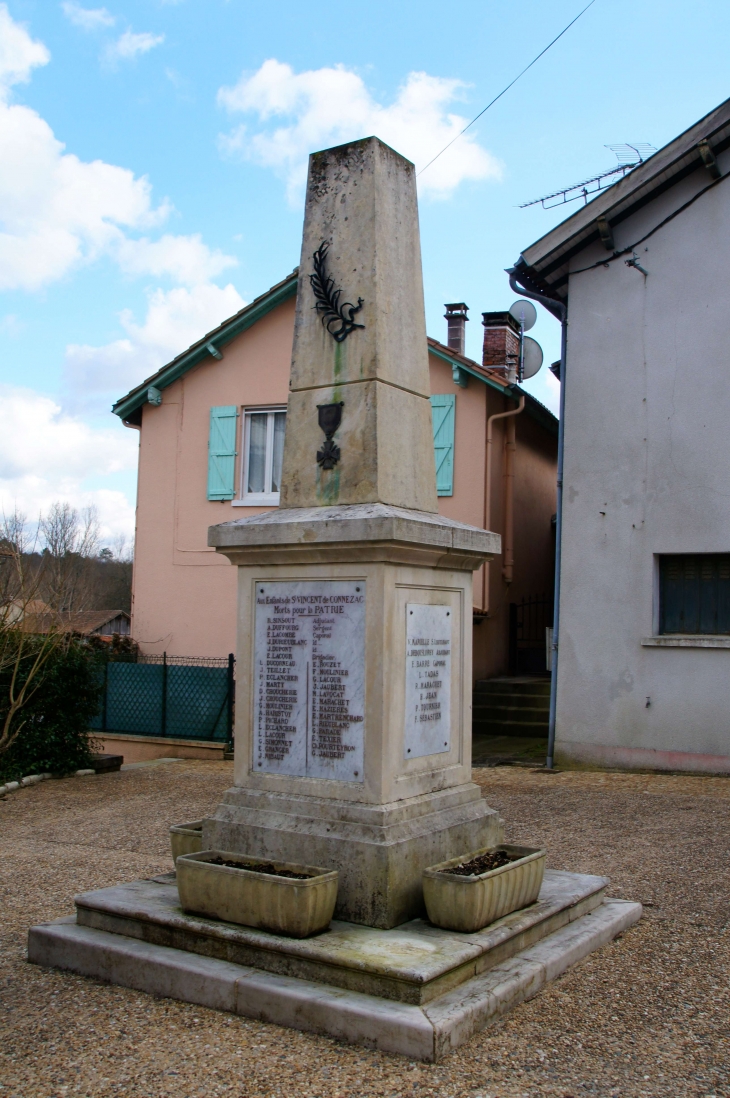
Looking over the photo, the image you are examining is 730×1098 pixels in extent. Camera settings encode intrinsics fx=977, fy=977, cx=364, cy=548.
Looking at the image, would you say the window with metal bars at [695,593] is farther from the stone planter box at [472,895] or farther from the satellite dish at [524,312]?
the stone planter box at [472,895]

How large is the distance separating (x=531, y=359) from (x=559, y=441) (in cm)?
343

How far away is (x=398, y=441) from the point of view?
5.04 metres

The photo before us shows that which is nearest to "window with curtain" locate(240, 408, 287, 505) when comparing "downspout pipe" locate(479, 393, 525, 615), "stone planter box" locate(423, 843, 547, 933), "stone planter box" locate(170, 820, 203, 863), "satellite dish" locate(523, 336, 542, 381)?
"downspout pipe" locate(479, 393, 525, 615)

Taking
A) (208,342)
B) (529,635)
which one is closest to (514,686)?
(529,635)

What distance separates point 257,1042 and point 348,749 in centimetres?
137

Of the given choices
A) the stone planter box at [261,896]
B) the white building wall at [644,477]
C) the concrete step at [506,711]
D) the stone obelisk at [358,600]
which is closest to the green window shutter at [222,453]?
the concrete step at [506,711]

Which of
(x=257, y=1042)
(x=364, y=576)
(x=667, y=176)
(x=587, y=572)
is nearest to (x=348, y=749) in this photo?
(x=364, y=576)

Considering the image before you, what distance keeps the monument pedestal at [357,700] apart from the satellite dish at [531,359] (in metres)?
9.55

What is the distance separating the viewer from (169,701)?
44.7 feet

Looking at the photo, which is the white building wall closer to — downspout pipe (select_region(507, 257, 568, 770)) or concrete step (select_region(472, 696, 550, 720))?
downspout pipe (select_region(507, 257, 568, 770))

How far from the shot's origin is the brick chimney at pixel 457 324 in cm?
1577

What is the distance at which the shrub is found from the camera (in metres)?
10.4

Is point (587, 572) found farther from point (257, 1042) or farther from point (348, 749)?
point (257, 1042)

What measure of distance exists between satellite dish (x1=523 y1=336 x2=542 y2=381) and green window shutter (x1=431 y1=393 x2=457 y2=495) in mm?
1159
